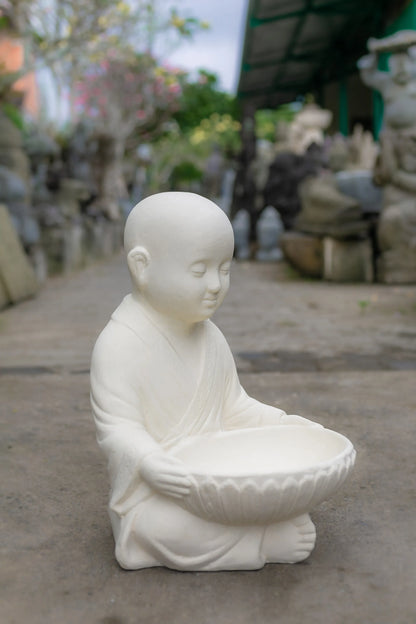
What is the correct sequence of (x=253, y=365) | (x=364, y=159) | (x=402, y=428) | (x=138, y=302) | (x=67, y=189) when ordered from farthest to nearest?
(x=67, y=189)
(x=364, y=159)
(x=253, y=365)
(x=402, y=428)
(x=138, y=302)

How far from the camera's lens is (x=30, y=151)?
1136cm

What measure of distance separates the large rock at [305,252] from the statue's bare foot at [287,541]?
7.75 meters

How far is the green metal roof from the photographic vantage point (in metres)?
14.6

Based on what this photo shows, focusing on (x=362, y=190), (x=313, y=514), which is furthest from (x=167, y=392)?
(x=362, y=190)

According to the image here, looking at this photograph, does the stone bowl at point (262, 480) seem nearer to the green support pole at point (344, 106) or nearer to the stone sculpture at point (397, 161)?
the stone sculpture at point (397, 161)

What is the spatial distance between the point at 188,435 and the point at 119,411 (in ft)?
0.85

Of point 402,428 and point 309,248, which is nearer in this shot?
point 402,428

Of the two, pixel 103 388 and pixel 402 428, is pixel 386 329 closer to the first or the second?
pixel 402 428

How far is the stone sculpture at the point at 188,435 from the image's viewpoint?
200cm

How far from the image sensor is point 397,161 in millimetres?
8852

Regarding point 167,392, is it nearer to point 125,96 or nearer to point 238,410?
point 238,410

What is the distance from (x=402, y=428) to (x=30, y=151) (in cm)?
911

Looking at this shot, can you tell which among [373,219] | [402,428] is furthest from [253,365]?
[373,219]

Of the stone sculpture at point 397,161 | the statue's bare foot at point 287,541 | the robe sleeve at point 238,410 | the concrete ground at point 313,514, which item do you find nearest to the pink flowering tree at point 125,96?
the stone sculpture at point 397,161
